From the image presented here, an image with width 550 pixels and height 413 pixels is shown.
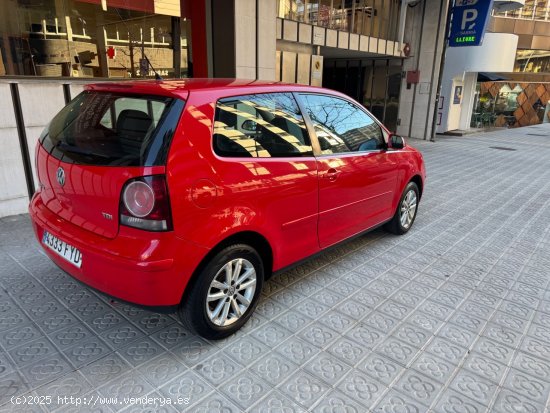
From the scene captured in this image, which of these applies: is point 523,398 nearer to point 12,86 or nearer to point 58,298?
point 58,298

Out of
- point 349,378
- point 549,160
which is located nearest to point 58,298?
point 349,378

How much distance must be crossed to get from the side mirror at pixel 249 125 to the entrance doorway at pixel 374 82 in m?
13.7

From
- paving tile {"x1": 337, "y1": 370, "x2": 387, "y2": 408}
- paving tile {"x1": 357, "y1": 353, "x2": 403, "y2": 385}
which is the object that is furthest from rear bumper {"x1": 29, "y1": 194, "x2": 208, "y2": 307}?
paving tile {"x1": 357, "y1": 353, "x2": 403, "y2": 385}

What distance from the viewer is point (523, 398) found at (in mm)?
2336

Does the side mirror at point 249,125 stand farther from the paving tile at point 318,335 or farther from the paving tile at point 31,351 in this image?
the paving tile at point 31,351

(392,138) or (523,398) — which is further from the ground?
(392,138)

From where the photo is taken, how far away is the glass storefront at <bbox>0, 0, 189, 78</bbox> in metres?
5.02

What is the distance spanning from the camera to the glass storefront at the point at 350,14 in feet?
32.5

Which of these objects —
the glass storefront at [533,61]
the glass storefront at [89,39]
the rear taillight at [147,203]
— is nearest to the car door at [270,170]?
the rear taillight at [147,203]

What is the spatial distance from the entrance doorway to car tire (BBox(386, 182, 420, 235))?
11.4 m

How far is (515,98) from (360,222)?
25.2 metres

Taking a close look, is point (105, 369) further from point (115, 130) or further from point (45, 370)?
point (115, 130)

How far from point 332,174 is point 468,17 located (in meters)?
13.4

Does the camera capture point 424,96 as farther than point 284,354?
Yes
